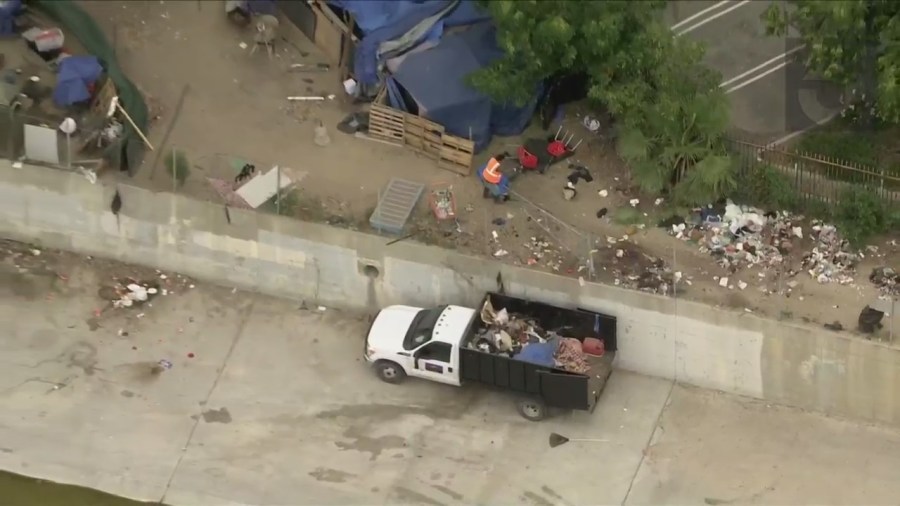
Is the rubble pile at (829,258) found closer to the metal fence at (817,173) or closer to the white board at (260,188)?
the metal fence at (817,173)

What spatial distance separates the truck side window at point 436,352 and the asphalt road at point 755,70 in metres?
7.63

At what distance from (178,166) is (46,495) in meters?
6.73

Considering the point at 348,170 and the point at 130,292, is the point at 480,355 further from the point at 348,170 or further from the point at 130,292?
the point at 130,292

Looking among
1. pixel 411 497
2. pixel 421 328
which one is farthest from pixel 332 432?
pixel 421 328

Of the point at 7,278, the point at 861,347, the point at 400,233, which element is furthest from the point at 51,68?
the point at 861,347

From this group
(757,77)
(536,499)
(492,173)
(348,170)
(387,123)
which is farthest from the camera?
(757,77)

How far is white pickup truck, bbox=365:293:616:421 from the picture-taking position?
2266cm

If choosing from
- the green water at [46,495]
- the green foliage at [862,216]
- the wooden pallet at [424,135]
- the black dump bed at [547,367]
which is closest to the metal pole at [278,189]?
the wooden pallet at [424,135]

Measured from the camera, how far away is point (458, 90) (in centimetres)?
2575

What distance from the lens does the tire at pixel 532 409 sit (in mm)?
23062

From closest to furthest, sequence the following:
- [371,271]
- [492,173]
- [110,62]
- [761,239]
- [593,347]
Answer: [593,347], [761,239], [371,271], [492,173], [110,62]

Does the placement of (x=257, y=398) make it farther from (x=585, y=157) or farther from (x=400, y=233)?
(x=585, y=157)

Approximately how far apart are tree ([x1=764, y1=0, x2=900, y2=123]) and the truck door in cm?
824

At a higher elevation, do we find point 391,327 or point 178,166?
point 178,166
